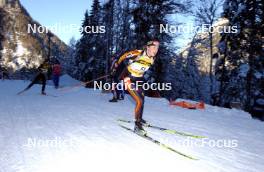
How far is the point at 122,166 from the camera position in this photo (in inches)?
172

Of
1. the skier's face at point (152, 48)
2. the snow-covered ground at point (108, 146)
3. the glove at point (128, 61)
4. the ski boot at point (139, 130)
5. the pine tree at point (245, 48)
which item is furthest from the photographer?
the pine tree at point (245, 48)

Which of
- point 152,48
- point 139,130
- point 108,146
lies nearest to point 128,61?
point 152,48

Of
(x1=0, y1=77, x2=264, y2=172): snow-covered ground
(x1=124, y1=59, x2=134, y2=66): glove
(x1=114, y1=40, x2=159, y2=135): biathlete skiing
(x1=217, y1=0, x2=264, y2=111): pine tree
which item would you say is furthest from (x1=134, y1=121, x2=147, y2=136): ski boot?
(x1=217, y1=0, x2=264, y2=111): pine tree

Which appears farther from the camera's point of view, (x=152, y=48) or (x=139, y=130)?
(x=152, y=48)

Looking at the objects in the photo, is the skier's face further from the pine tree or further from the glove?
the pine tree

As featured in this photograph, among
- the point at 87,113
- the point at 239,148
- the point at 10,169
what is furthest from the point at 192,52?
the point at 10,169

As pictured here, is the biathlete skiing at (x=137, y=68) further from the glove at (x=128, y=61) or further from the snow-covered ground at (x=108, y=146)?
the snow-covered ground at (x=108, y=146)

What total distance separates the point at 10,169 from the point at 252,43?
860 inches

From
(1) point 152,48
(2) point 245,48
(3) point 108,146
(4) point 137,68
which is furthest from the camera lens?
(2) point 245,48

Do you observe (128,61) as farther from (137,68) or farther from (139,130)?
(139,130)

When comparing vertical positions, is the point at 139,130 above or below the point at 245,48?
below

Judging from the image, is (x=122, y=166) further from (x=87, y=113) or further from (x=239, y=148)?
(x=87, y=113)

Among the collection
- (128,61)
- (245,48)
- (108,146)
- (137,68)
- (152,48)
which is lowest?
(108,146)

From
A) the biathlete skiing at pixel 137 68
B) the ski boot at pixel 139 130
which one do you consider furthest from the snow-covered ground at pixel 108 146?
the biathlete skiing at pixel 137 68
